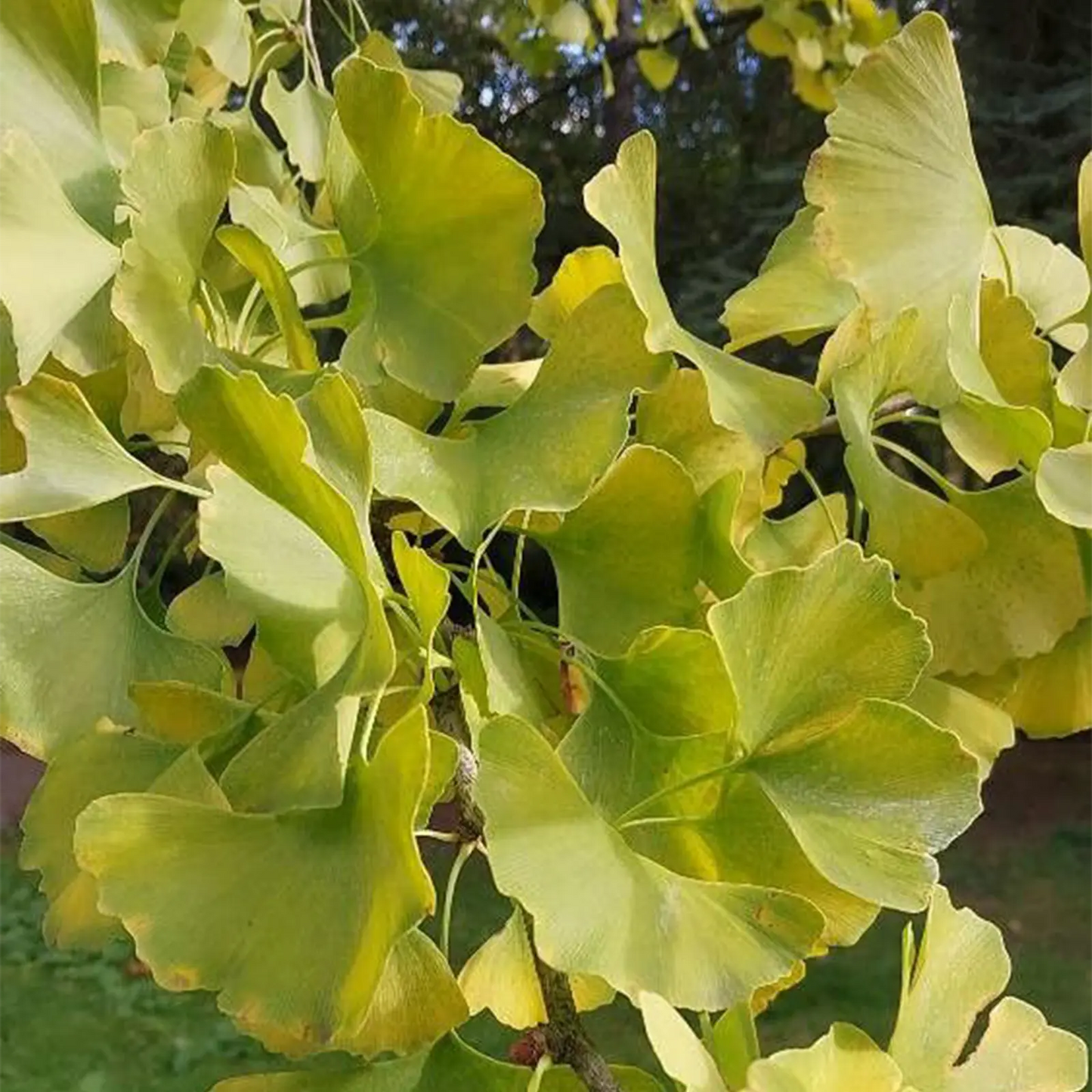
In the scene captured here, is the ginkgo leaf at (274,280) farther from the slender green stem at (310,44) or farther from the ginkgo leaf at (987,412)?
the slender green stem at (310,44)

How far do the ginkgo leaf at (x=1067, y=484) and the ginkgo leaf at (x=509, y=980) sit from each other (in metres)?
0.15

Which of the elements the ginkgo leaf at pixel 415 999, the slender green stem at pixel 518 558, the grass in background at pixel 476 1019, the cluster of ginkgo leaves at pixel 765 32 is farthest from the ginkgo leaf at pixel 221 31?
the grass in background at pixel 476 1019

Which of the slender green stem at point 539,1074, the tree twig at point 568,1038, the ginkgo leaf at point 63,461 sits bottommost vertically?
the tree twig at point 568,1038

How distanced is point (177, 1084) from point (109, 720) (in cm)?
206

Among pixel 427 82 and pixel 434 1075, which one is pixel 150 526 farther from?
pixel 427 82

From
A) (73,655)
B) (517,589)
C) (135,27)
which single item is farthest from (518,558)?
(135,27)

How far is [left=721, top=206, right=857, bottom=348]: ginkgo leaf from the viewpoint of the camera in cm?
42

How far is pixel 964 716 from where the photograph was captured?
1.33ft

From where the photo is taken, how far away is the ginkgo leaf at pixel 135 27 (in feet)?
1.56

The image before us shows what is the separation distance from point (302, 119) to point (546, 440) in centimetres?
35

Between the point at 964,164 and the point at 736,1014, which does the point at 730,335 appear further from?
the point at 736,1014

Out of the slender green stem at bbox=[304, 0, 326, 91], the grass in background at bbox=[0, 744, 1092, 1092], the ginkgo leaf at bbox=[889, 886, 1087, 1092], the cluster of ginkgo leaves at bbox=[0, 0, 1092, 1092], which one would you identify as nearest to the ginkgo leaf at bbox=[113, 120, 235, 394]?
the cluster of ginkgo leaves at bbox=[0, 0, 1092, 1092]

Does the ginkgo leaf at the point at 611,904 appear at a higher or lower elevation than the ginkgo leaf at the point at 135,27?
lower

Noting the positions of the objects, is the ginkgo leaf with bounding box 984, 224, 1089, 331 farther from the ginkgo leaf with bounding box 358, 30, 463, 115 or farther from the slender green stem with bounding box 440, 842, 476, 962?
the ginkgo leaf with bounding box 358, 30, 463, 115
